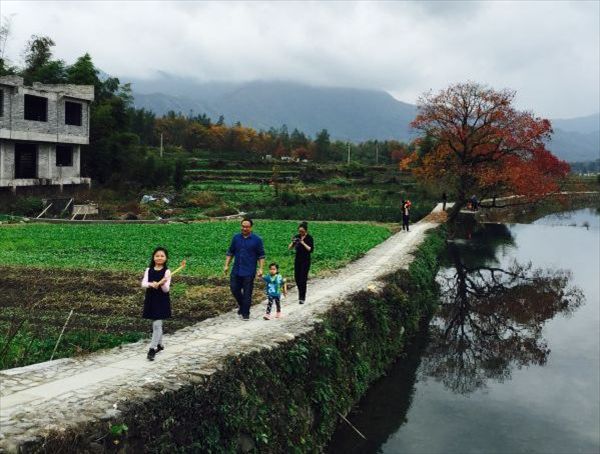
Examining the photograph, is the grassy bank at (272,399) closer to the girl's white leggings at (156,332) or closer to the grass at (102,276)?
the girl's white leggings at (156,332)

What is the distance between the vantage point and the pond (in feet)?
38.2

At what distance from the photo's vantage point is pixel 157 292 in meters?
9.41

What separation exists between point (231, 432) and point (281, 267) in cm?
1228

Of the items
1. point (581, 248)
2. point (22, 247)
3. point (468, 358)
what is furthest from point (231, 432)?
point (581, 248)

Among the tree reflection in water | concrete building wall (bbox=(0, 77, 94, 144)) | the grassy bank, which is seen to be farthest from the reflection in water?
concrete building wall (bbox=(0, 77, 94, 144))

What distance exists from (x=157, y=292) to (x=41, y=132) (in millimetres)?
34322

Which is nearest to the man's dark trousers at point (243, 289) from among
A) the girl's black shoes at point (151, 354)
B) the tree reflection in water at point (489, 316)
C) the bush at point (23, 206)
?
the girl's black shoes at point (151, 354)

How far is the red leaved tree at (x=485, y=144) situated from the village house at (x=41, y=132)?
26.2 meters

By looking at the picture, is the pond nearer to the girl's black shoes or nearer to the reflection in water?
the reflection in water

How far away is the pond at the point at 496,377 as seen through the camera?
11.6 metres

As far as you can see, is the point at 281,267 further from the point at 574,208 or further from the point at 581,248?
the point at 574,208

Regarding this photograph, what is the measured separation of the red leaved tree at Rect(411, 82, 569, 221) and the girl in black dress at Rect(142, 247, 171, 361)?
35755 millimetres

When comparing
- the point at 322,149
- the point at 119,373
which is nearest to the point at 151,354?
the point at 119,373

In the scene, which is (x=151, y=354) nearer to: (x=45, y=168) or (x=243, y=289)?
(x=243, y=289)
